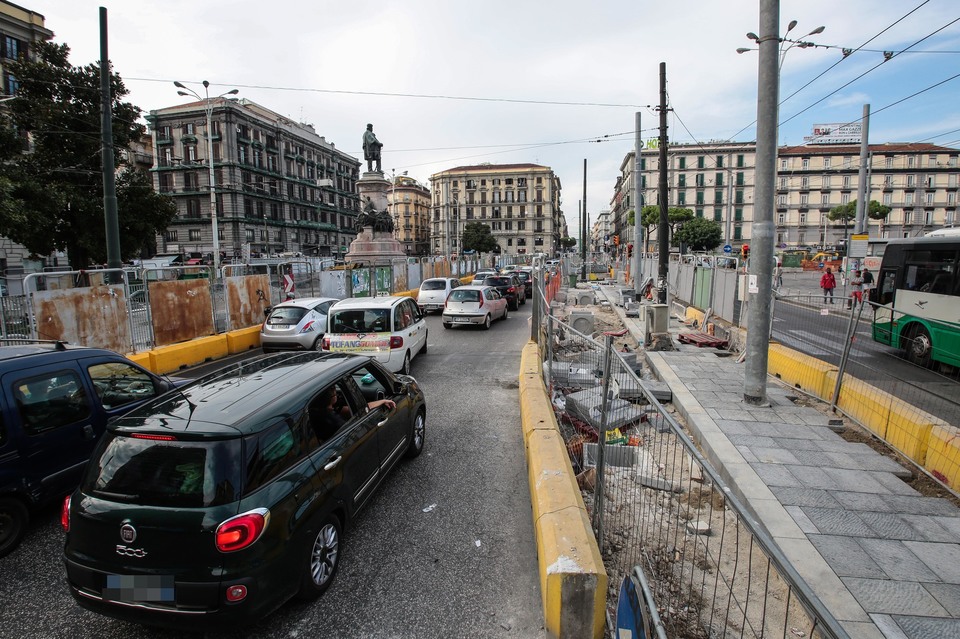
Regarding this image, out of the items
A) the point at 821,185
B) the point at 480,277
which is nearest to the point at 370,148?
the point at 480,277

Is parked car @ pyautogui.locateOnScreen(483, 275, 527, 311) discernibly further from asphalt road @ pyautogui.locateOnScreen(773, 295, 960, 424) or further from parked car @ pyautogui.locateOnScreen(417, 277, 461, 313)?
asphalt road @ pyautogui.locateOnScreen(773, 295, 960, 424)

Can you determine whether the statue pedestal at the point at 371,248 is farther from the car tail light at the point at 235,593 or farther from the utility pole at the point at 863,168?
the car tail light at the point at 235,593

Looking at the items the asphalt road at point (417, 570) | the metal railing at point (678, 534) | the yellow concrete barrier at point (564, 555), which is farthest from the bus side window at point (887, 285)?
the yellow concrete barrier at point (564, 555)

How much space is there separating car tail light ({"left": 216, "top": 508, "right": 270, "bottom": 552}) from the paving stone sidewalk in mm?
3587

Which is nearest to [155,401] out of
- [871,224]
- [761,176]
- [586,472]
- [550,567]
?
[550,567]

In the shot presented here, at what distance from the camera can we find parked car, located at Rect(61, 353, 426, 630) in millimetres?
2889

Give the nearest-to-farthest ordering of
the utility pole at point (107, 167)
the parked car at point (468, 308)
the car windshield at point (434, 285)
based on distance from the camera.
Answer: the utility pole at point (107, 167)
the parked car at point (468, 308)
the car windshield at point (434, 285)

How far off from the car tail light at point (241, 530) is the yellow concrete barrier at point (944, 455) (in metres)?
6.06

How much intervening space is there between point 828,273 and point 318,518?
2362cm

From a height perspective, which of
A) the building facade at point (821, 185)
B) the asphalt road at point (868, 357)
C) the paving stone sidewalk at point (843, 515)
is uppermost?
the building facade at point (821, 185)

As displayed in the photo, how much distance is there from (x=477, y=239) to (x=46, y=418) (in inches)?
3680

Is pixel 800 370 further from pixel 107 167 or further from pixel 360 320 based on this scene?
pixel 107 167

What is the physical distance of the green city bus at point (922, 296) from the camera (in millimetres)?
8633

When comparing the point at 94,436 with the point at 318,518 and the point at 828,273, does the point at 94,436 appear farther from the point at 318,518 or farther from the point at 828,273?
the point at 828,273
